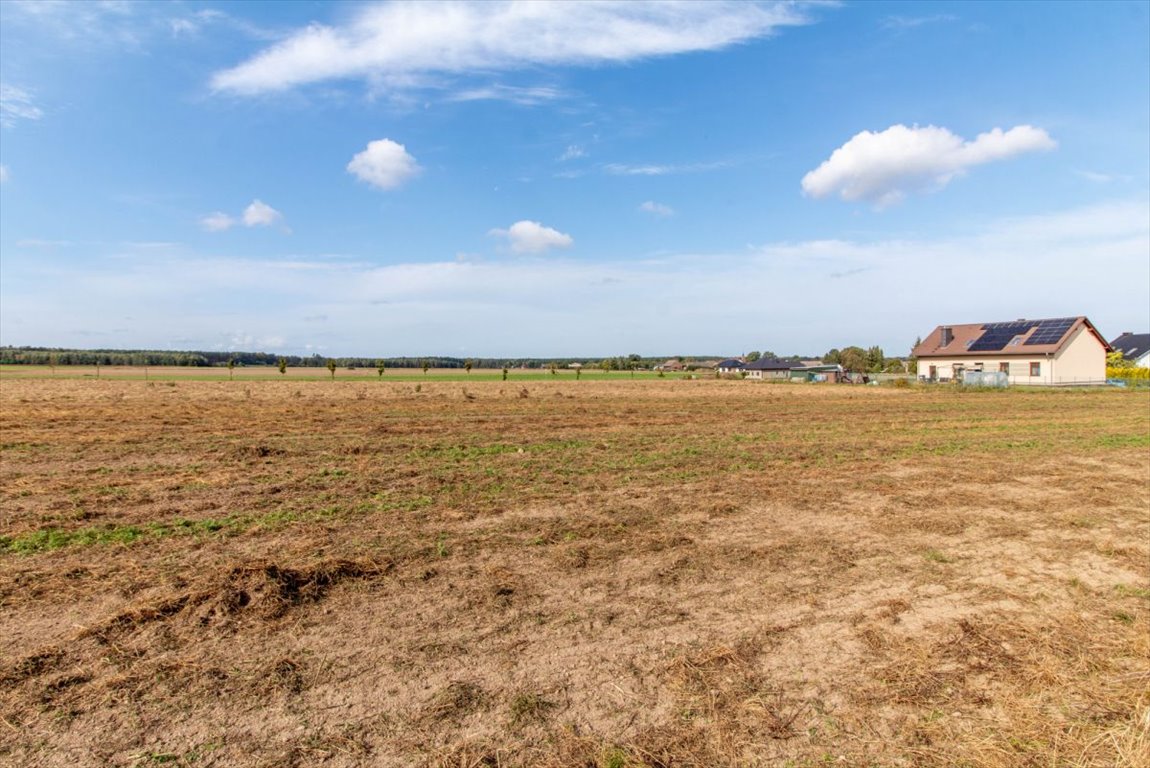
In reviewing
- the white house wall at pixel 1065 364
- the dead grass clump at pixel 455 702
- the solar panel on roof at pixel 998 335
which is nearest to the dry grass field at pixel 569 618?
the dead grass clump at pixel 455 702

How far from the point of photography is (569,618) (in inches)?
211

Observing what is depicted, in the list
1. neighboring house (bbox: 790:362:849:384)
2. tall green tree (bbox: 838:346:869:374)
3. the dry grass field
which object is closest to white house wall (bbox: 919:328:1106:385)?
neighboring house (bbox: 790:362:849:384)

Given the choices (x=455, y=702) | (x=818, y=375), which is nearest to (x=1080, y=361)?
(x=818, y=375)

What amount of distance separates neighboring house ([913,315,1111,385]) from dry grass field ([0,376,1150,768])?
169 ft

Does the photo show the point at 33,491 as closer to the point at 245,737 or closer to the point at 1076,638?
the point at 245,737

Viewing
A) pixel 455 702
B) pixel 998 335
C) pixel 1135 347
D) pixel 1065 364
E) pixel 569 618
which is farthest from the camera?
pixel 1135 347

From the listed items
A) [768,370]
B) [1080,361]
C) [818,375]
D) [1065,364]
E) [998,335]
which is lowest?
[818,375]

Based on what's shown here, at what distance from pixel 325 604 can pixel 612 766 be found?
11.1 ft

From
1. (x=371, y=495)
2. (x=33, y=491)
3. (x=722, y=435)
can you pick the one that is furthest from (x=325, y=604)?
(x=722, y=435)

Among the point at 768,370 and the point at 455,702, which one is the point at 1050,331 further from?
the point at 455,702

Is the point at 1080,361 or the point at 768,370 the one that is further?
the point at 768,370

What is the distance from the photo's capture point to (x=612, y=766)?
11.1 feet

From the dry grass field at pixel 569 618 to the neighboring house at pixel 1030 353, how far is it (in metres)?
51.5

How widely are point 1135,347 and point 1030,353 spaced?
38.8m
